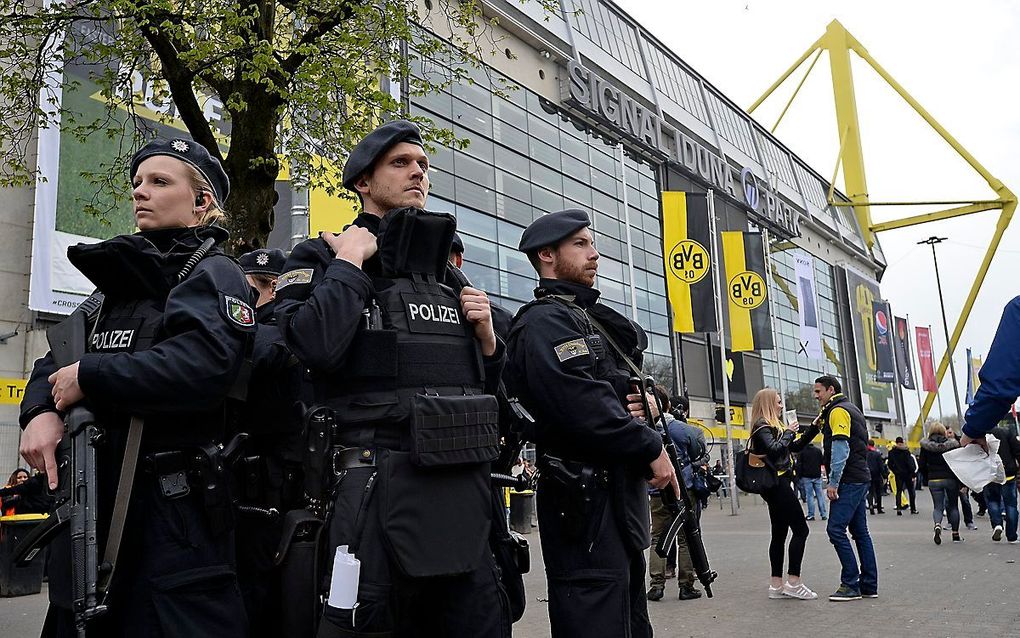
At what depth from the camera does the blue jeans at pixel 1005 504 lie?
42.9ft

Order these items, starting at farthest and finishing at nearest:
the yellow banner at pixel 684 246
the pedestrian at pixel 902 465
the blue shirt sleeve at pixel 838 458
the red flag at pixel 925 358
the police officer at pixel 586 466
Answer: the red flag at pixel 925 358 → the yellow banner at pixel 684 246 → the pedestrian at pixel 902 465 → the blue shirt sleeve at pixel 838 458 → the police officer at pixel 586 466

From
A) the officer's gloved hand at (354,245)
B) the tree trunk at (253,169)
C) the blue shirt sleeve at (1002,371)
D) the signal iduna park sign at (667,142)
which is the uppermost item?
the signal iduna park sign at (667,142)

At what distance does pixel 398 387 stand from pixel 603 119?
33.4 meters

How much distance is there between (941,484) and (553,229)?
1242cm

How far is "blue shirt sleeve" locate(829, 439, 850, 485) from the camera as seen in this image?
8.16 meters

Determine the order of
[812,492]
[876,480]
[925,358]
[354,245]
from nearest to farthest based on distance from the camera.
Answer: [354,245] < [812,492] < [876,480] < [925,358]

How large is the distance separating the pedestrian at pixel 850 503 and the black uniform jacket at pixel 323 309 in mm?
6548

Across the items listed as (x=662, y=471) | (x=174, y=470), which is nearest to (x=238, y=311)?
(x=174, y=470)

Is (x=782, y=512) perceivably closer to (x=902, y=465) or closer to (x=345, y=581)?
(x=345, y=581)

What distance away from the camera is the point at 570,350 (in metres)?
3.58

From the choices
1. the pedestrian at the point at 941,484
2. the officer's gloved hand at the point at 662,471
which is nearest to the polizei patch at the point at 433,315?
the officer's gloved hand at the point at 662,471

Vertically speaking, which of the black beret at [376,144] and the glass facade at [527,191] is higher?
the glass facade at [527,191]

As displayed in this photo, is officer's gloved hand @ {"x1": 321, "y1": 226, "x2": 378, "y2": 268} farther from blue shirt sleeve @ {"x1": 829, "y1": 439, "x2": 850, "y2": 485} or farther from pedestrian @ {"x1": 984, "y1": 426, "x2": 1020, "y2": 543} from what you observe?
pedestrian @ {"x1": 984, "y1": 426, "x2": 1020, "y2": 543}

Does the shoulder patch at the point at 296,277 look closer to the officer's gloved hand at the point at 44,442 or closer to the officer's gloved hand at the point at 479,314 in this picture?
the officer's gloved hand at the point at 479,314
